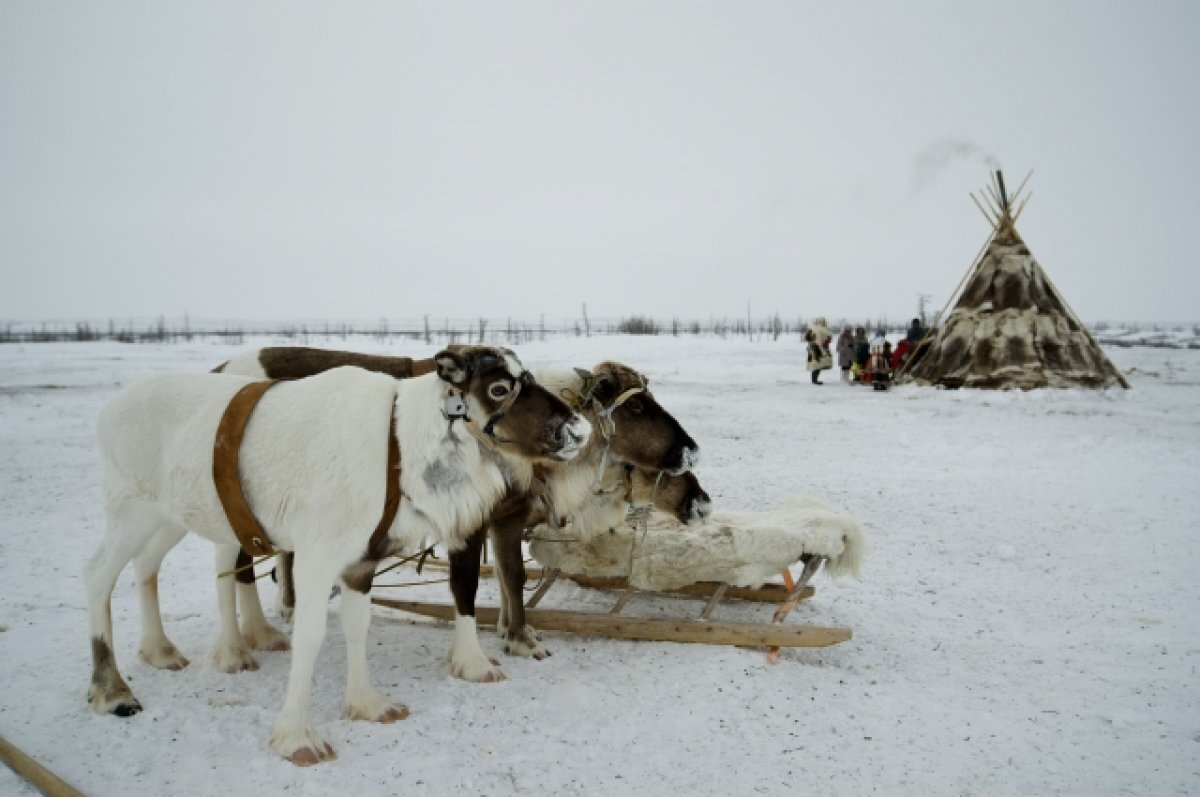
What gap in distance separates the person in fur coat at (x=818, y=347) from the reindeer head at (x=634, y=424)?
15.7 meters

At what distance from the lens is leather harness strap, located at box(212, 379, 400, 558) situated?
312 centimetres

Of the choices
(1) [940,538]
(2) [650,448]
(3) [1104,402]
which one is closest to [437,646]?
(2) [650,448]

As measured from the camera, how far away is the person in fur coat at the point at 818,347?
19.2 metres

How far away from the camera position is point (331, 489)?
3.04m

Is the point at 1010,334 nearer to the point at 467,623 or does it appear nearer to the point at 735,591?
the point at 735,591

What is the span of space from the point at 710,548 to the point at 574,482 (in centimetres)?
99

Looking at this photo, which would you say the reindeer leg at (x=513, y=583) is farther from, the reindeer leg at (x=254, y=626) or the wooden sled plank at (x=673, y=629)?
the reindeer leg at (x=254, y=626)

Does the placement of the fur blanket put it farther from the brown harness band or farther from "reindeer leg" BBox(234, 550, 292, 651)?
the brown harness band

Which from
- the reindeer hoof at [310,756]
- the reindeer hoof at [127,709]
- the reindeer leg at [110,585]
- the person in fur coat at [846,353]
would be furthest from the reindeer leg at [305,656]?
the person in fur coat at [846,353]

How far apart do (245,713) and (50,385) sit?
635 inches

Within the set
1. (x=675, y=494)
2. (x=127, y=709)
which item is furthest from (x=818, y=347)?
(x=127, y=709)

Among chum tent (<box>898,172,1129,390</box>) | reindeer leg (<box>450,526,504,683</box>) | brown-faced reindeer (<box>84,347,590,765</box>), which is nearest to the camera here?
brown-faced reindeer (<box>84,347,590,765</box>)

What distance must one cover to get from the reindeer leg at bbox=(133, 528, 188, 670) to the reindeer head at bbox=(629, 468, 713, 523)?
2.69m

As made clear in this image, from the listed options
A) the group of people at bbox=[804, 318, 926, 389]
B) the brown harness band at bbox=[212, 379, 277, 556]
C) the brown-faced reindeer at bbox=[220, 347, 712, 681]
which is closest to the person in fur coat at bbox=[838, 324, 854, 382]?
the group of people at bbox=[804, 318, 926, 389]
